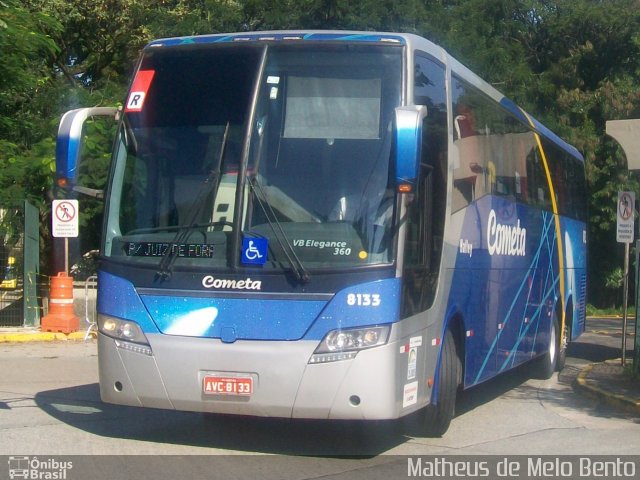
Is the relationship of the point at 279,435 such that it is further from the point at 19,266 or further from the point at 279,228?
the point at 19,266

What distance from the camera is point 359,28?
25.5 metres

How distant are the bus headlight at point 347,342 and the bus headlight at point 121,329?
5.05 ft

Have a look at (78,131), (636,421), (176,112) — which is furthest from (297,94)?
(636,421)

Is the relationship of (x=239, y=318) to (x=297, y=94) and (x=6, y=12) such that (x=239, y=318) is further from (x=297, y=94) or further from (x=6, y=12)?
(x=6, y=12)

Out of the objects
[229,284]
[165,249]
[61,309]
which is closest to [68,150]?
[165,249]

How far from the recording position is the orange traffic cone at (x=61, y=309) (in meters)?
19.2

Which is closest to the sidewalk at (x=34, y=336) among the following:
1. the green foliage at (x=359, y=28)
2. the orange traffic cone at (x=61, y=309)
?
the orange traffic cone at (x=61, y=309)

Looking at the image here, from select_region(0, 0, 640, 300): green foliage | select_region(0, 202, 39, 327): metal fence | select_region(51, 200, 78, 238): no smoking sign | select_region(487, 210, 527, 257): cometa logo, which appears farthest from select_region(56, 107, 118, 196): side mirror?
select_region(0, 202, 39, 327): metal fence

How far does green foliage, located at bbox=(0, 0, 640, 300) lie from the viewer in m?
20.5

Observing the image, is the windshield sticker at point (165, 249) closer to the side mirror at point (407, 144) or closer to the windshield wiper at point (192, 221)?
the windshield wiper at point (192, 221)

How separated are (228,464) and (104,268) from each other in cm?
207

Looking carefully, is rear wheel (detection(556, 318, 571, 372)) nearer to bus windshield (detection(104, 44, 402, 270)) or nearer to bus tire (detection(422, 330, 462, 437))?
bus tire (detection(422, 330, 462, 437))

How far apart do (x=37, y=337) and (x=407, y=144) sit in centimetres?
1349

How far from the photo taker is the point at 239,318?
25.3ft
